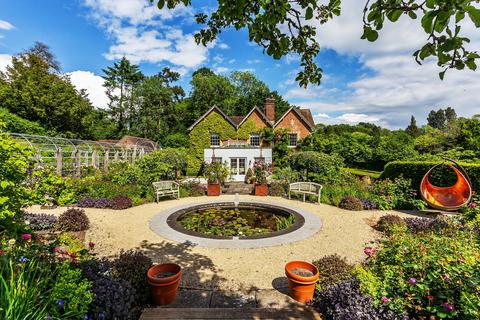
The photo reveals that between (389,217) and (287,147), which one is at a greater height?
(287,147)

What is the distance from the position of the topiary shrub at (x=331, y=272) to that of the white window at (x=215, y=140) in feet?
65.1

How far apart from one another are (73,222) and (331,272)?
684 cm

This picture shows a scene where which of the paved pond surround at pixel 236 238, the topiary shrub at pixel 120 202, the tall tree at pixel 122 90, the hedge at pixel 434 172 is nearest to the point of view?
the paved pond surround at pixel 236 238

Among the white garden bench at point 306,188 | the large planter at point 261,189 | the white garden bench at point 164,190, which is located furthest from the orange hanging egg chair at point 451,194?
the white garden bench at point 164,190

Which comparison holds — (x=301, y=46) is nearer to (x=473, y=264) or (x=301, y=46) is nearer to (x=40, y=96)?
(x=473, y=264)

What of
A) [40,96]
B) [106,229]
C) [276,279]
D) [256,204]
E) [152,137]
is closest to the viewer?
[276,279]

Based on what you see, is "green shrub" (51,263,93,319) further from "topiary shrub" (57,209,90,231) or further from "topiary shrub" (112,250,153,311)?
"topiary shrub" (57,209,90,231)

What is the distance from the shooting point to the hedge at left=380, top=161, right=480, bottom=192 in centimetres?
980

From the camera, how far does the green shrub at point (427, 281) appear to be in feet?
7.69

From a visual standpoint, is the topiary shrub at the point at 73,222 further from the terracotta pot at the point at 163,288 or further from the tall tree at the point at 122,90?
the tall tree at the point at 122,90

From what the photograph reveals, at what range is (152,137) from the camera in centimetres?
3891

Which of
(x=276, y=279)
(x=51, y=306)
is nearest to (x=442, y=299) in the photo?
(x=276, y=279)

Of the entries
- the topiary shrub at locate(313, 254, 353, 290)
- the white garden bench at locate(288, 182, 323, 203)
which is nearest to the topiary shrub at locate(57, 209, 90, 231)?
the topiary shrub at locate(313, 254, 353, 290)

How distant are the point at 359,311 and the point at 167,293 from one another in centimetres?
257
